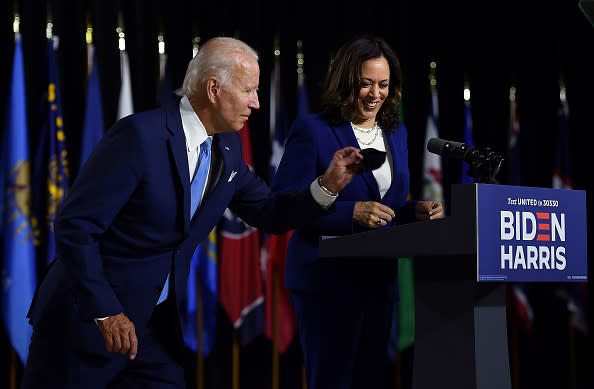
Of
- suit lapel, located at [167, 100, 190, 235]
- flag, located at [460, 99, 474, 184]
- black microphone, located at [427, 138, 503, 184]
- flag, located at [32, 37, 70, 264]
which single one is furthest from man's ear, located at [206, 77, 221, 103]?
flag, located at [460, 99, 474, 184]

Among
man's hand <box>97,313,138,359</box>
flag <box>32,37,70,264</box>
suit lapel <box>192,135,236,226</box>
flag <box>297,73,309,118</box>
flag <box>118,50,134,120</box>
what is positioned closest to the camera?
man's hand <box>97,313,138,359</box>

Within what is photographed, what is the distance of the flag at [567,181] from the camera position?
462 centimetres

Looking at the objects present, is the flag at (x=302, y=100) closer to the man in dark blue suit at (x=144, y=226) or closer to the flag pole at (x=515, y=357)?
the flag pole at (x=515, y=357)

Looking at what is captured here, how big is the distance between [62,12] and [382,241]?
3339mm

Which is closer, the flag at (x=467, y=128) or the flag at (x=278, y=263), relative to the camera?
the flag at (x=278, y=263)

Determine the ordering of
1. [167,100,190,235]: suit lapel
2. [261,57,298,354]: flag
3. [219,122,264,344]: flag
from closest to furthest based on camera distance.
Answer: [167,100,190,235]: suit lapel → [219,122,264,344]: flag → [261,57,298,354]: flag

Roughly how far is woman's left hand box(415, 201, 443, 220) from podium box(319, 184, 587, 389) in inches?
12.4

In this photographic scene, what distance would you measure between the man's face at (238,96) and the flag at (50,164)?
92.6 inches

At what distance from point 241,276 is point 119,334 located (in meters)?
2.73

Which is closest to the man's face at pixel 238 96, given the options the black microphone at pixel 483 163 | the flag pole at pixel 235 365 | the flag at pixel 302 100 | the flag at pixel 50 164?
the black microphone at pixel 483 163

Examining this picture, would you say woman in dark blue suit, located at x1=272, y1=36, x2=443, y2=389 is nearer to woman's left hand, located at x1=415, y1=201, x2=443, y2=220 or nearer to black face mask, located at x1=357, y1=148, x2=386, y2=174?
woman's left hand, located at x1=415, y1=201, x2=443, y2=220

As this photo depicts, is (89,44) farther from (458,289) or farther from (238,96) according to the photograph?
(458,289)

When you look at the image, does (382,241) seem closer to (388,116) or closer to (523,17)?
(388,116)

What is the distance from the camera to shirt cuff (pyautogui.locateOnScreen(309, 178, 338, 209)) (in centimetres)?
180
